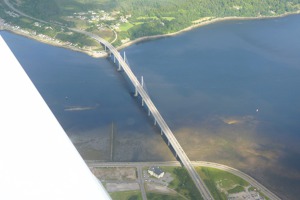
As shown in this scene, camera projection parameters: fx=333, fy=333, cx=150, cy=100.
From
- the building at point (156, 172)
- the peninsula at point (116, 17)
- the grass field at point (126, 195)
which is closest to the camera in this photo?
the grass field at point (126, 195)

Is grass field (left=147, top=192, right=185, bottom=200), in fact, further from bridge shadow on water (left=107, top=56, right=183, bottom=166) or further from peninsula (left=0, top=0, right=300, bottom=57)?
peninsula (left=0, top=0, right=300, bottom=57)

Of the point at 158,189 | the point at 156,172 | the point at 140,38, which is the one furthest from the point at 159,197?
the point at 140,38

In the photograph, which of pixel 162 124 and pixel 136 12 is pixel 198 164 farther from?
pixel 136 12

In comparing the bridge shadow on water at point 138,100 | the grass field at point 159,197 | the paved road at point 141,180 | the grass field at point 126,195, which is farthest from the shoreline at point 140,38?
the grass field at point 159,197

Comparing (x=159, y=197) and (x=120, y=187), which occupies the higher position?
(x=120, y=187)

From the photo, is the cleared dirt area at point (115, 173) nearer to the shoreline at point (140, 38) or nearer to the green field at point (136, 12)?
the shoreline at point (140, 38)

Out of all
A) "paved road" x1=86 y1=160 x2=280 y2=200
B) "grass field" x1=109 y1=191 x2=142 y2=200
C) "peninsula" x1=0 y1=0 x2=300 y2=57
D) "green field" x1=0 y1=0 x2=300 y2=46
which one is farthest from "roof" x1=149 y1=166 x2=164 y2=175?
"green field" x1=0 y1=0 x2=300 y2=46

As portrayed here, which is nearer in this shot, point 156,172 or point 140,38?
point 156,172
